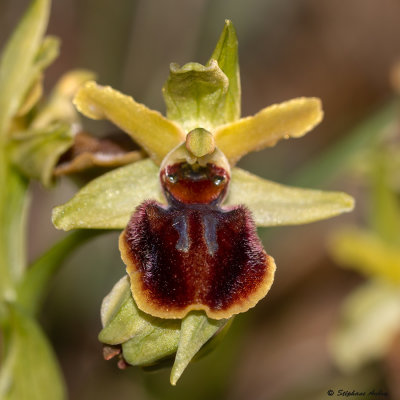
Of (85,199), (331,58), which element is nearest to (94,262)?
(85,199)

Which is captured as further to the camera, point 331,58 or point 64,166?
point 331,58

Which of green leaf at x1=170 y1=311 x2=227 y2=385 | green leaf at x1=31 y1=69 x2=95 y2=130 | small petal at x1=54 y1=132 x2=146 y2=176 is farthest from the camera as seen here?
green leaf at x1=31 y1=69 x2=95 y2=130

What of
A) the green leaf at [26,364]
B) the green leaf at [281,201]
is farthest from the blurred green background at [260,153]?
the green leaf at [26,364]

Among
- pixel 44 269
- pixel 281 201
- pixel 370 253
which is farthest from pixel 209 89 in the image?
pixel 370 253

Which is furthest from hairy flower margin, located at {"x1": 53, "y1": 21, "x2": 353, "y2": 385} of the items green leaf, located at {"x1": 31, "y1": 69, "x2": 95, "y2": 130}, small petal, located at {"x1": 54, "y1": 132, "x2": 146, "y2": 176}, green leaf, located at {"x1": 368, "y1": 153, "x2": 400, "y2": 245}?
green leaf, located at {"x1": 368, "y1": 153, "x2": 400, "y2": 245}

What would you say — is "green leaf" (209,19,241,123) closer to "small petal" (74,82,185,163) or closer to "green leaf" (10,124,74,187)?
"small petal" (74,82,185,163)

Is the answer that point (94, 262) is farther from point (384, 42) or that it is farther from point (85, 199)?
point (384, 42)

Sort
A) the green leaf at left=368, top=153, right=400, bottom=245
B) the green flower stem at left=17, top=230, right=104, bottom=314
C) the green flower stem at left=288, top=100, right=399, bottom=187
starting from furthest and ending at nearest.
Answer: the green leaf at left=368, top=153, right=400, bottom=245, the green flower stem at left=288, top=100, right=399, bottom=187, the green flower stem at left=17, top=230, right=104, bottom=314
